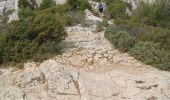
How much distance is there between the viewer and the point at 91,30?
667 inches

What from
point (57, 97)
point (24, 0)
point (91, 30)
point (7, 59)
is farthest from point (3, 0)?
point (57, 97)

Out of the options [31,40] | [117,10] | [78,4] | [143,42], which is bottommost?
[143,42]

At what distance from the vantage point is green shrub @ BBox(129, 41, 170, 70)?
42.8ft

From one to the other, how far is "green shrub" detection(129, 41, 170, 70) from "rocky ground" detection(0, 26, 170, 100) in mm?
283

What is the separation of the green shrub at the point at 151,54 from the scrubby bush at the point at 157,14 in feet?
19.8

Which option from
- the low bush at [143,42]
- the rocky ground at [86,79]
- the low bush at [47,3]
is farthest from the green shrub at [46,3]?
the rocky ground at [86,79]

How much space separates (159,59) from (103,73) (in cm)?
232

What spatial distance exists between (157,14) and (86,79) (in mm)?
10273

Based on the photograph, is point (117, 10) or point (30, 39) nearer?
point (30, 39)

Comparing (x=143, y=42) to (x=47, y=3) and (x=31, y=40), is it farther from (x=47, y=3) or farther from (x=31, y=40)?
(x=47, y=3)

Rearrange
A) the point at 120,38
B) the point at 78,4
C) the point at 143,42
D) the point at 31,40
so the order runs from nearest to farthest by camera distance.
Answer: the point at 31,40 → the point at 143,42 → the point at 120,38 → the point at 78,4

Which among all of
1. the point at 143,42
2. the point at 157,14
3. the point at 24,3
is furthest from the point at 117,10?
the point at 143,42

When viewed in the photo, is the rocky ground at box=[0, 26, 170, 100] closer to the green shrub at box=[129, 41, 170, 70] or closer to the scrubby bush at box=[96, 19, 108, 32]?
the green shrub at box=[129, 41, 170, 70]

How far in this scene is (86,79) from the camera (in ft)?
37.8
